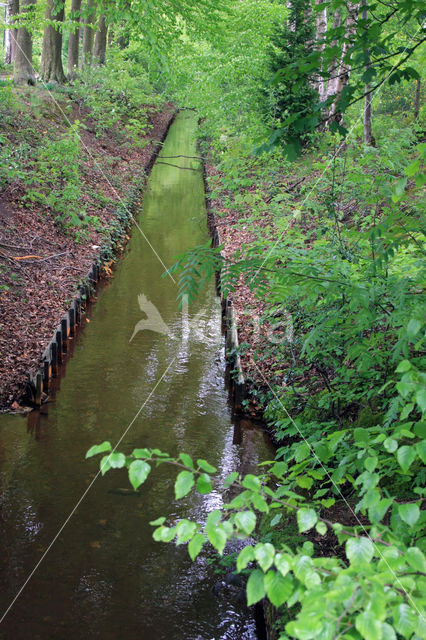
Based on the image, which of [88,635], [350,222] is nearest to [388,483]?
[88,635]

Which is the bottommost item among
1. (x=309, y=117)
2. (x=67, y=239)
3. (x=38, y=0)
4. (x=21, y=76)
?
(x=67, y=239)

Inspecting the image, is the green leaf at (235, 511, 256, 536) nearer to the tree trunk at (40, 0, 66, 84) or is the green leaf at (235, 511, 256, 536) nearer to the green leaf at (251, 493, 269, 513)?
the green leaf at (251, 493, 269, 513)

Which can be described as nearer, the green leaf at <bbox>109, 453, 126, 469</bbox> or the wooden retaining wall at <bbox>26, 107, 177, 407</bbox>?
the green leaf at <bbox>109, 453, 126, 469</bbox>

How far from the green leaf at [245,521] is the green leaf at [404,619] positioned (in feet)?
1.47

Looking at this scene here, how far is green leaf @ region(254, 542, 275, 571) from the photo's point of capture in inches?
60.6

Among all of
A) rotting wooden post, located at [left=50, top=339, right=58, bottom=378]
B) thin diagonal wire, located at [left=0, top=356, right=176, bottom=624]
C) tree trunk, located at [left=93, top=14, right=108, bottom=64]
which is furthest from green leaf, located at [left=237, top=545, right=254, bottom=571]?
tree trunk, located at [left=93, top=14, right=108, bottom=64]

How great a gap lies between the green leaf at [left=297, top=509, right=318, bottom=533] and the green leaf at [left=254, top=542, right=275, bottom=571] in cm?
13

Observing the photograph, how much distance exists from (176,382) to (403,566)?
6.25 meters

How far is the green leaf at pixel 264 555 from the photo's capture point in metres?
1.54

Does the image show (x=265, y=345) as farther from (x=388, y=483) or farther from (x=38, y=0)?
(x=38, y=0)

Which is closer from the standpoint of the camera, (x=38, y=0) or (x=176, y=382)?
(x=176, y=382)

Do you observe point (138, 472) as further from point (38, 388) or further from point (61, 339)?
point (61, 339)

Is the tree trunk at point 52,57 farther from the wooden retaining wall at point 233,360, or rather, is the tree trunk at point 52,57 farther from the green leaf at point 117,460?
the green leaf at point 117,460

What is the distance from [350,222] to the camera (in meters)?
10.0
